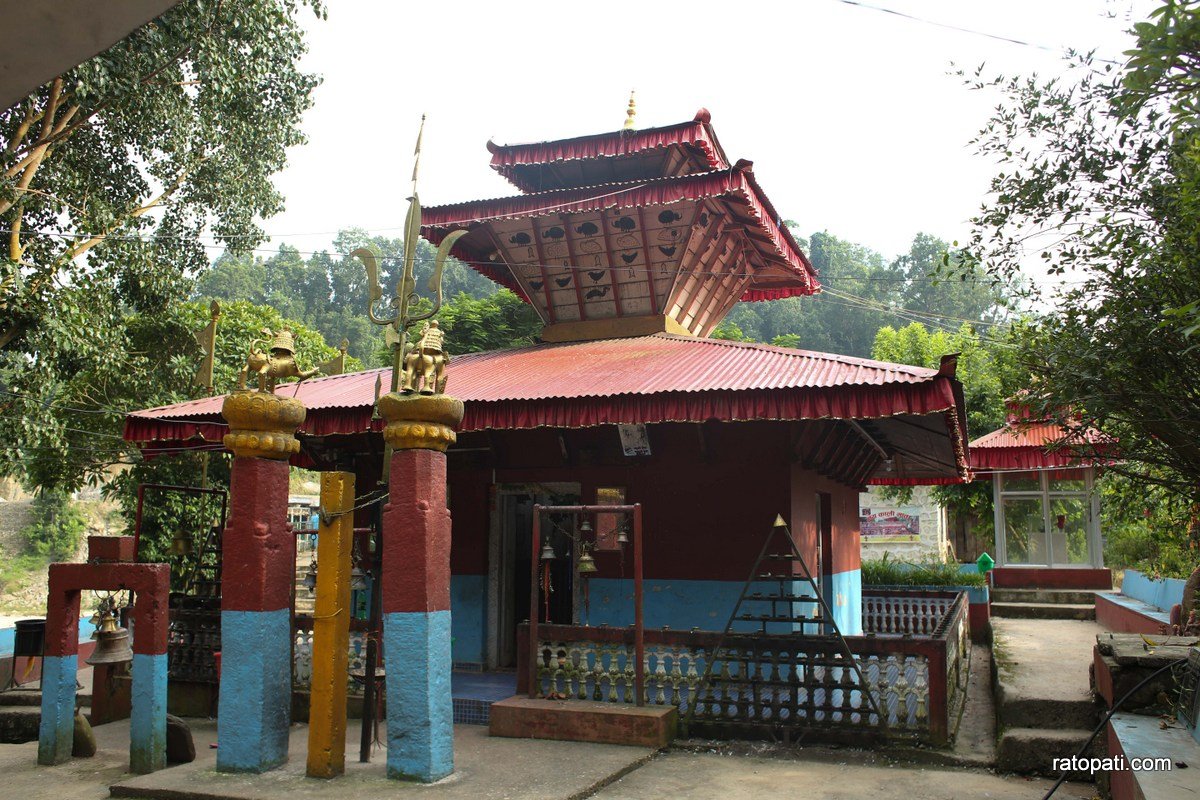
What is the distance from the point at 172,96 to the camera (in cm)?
1733

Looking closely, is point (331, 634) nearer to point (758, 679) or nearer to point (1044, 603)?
point (758, 679)

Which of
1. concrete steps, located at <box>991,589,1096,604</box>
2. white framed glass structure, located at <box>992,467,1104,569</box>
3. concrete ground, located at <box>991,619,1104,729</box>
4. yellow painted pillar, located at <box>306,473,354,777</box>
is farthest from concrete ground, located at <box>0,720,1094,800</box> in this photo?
white framed glass structure, located at <box>992,467,1104,569</box>

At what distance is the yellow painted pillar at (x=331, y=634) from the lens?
693 centimetres

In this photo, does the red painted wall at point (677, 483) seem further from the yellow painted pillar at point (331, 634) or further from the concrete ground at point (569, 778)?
the yellow painted pillar at point (331, 634)

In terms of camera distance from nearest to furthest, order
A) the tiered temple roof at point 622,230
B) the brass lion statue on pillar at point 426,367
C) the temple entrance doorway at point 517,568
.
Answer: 1. the brass lion statue on pillar at point 426,367
2. the temple entrance doorway at point 517,568
3. the tiered temple roof at point 622,230

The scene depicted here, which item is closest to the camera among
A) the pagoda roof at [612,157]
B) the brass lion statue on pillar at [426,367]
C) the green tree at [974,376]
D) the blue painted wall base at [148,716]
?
the brass lion statue on pillar at [426,367]

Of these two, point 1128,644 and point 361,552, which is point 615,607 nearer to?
point 361,552

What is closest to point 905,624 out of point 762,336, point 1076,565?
point 1076,565

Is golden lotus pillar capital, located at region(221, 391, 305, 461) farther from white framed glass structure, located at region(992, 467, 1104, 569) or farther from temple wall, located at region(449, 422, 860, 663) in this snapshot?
white framed glass structure, located at region(992, 467, 1104, 569)

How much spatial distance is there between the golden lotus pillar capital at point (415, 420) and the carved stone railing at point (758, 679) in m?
2.92

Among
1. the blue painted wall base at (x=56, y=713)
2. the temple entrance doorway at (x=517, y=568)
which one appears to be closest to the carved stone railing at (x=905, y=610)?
the temple entrance doorway at (x=517, y=568)

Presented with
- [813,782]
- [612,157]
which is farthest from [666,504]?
[612,157]

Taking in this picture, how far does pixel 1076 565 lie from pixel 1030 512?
1737 millimetres

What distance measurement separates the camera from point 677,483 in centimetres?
1082
